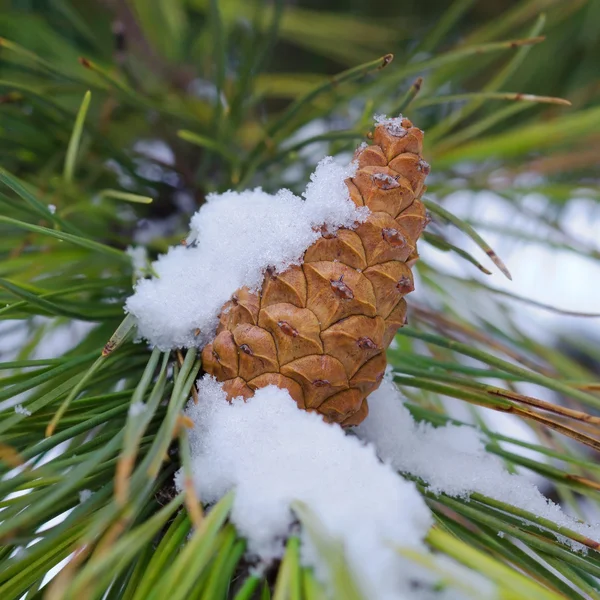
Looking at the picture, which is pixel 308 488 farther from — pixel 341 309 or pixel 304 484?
pixel 341 309

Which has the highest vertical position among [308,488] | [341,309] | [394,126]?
[394,126]

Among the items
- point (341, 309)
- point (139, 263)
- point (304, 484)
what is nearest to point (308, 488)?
point (304, 484)

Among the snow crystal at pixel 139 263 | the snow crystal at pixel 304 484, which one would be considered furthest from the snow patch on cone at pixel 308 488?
the snow crystal at pixel 139 263

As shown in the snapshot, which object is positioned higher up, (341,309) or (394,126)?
(394,126)

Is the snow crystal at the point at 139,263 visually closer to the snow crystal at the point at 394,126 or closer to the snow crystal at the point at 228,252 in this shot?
the snow crystal at the point at 228,252

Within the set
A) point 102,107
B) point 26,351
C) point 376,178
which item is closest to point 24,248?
point 26,351

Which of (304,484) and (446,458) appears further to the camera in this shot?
(446,458)

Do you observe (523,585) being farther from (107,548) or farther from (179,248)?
(179,248)
